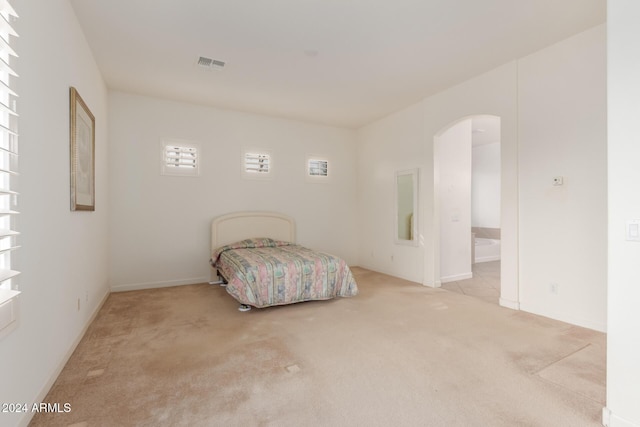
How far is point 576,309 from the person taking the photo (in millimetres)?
3174

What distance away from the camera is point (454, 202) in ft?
17.4

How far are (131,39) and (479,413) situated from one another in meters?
4.36

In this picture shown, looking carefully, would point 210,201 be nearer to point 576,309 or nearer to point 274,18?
point 274,18

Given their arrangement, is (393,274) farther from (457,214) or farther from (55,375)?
(55,375)

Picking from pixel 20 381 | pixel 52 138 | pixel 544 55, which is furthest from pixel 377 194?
pixel 20 381

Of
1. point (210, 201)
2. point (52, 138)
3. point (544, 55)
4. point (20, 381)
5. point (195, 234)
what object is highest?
point (544, 55)

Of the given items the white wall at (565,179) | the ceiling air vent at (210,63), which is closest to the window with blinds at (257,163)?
the ceiling air vent at (210,63)

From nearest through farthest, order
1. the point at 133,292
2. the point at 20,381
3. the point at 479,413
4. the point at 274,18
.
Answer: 1. the point at 20,381
2. the point at 479,413
3. the point at 274,18
4. the point at 133,292

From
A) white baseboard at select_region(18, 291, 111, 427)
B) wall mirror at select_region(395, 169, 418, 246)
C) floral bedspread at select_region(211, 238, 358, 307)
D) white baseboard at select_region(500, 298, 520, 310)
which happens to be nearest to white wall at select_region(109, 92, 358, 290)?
floral bedspread at select_region(211, 238, 358, 307)

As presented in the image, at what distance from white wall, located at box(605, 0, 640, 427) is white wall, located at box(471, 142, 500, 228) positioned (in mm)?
7092

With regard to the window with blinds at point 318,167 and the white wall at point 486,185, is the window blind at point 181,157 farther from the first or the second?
the white wall at point 486,185

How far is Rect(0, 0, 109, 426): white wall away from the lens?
5.51 feet

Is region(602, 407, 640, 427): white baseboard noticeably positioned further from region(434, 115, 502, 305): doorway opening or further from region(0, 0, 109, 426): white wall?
region(0, 0, 109, 426): white wall

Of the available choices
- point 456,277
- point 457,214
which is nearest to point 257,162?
point 457,214
